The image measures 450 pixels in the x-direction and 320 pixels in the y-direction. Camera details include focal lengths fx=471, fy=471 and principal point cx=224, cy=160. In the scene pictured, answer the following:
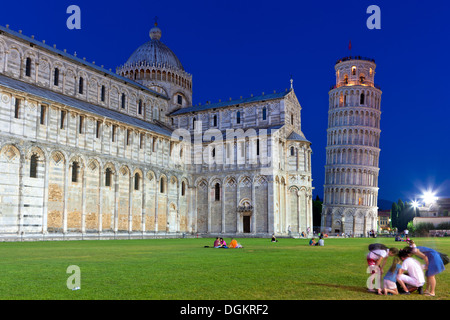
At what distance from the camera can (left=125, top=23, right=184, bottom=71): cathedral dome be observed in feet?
213

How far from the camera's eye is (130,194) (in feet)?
154

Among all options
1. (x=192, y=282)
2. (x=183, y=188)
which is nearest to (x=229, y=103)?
(x=183, y=188)

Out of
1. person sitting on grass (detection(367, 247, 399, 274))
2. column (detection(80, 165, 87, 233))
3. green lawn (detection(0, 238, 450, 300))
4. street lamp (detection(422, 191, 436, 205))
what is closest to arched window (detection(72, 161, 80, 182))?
column (detection(80, 165, 87, 233))

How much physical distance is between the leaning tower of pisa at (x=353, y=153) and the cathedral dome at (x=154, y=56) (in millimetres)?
36896

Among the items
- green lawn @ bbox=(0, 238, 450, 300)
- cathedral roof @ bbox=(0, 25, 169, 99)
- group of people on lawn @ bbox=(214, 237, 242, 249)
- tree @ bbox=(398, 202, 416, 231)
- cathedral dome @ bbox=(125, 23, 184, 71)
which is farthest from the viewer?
tree @ bbox=(398, 202, 416, 231)

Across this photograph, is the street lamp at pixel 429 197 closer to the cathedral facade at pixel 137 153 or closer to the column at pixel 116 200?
the cathedral facade at pixel 137 153

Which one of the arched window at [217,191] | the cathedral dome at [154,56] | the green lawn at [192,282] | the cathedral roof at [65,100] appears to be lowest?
the green lawn at [192,282]

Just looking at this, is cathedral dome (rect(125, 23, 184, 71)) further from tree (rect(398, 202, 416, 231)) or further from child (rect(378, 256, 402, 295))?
tree (rect(398, 202, 416, 231))

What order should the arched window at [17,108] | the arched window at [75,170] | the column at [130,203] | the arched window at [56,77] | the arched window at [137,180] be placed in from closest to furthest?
the arched window at [17,108] < the arched window at [75,170] < the arched window at [56,77] < the column at [130,203] < the arched window at [137,180]

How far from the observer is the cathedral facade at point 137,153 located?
37.5 meters

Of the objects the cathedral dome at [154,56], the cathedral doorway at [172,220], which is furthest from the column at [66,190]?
the cathedral dome at [154,56]

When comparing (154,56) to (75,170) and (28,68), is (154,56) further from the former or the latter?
(75,170)

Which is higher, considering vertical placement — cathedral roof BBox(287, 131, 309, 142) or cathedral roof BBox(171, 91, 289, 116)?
cathedral roof BBox(171, 91, 289, 116)

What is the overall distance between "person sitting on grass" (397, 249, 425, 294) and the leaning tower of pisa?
262ft
